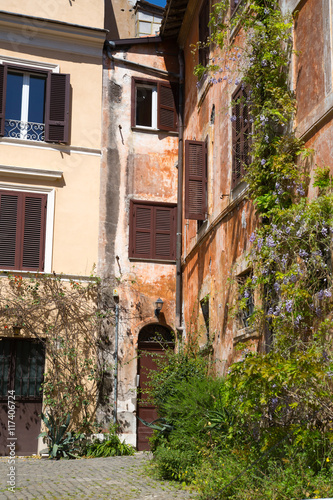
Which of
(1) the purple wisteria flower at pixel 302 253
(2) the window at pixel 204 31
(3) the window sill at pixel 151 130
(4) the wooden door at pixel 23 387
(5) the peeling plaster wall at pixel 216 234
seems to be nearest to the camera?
(1) the purple wisteria flower at pixel 302 253

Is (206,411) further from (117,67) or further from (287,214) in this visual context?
(117,67)

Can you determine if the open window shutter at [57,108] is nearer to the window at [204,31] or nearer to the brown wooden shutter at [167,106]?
the brown wooden shutter at [167,106]

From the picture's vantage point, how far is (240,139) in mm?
10602

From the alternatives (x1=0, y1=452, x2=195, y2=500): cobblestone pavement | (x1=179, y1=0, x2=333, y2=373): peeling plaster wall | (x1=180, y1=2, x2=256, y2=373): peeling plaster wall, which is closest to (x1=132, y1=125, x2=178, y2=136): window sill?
(x1=179, y1=0, x2=333, y2=373): peeling plaster wall

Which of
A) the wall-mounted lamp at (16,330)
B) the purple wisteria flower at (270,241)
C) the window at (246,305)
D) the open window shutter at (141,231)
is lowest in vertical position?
the wall-mounted lamp at (16,330)

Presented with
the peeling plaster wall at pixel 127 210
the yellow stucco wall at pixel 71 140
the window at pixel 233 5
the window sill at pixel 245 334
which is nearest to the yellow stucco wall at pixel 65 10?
the yellow stucco wall at pixel 71 140

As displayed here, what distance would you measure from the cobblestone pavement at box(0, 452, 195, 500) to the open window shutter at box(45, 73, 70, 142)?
6919 millimetres

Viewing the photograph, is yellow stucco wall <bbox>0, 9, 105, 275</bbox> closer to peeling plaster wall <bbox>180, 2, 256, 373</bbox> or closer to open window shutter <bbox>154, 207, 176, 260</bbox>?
open window shutter <bbox>154, 207, 176, 260</bbox>

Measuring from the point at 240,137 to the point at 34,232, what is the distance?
5.32m

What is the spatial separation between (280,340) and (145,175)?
7.90 m

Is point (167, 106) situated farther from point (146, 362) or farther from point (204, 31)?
point (146, 362)

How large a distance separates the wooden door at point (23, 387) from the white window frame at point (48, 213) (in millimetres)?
1705

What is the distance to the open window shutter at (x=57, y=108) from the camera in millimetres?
14086

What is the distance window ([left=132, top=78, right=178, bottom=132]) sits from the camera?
49.9 feet
